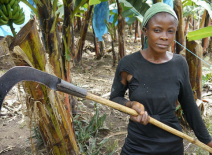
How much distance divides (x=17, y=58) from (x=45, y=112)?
1.41 feet

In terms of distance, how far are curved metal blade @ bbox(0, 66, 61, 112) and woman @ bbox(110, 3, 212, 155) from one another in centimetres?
48

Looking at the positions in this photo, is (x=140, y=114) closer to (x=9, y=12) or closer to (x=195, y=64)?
(x=195, y=64)

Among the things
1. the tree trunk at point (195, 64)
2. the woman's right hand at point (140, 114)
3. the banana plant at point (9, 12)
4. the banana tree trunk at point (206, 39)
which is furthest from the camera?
the banana tree trunk at point (206, 39)

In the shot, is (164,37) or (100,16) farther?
(100,16)

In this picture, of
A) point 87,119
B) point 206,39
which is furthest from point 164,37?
point 206,39

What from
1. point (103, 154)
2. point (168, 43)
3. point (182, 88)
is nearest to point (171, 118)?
point (182, 88)

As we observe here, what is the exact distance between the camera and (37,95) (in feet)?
4.19

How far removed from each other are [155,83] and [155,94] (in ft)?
0.22

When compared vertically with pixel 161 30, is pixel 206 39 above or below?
below

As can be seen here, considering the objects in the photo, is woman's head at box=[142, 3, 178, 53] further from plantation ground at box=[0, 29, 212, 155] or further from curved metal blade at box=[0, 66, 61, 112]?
plantation ground at box=[0, 29, 212, 155]

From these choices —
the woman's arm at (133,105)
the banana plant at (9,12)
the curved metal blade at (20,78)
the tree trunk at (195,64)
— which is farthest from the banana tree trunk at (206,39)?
the curved metal blade at (20,78)

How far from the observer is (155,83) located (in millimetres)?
1188

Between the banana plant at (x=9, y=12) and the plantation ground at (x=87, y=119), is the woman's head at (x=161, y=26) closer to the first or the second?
the plantation ground at (x=87, y=119)

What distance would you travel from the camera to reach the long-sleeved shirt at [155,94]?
3.90 ft
